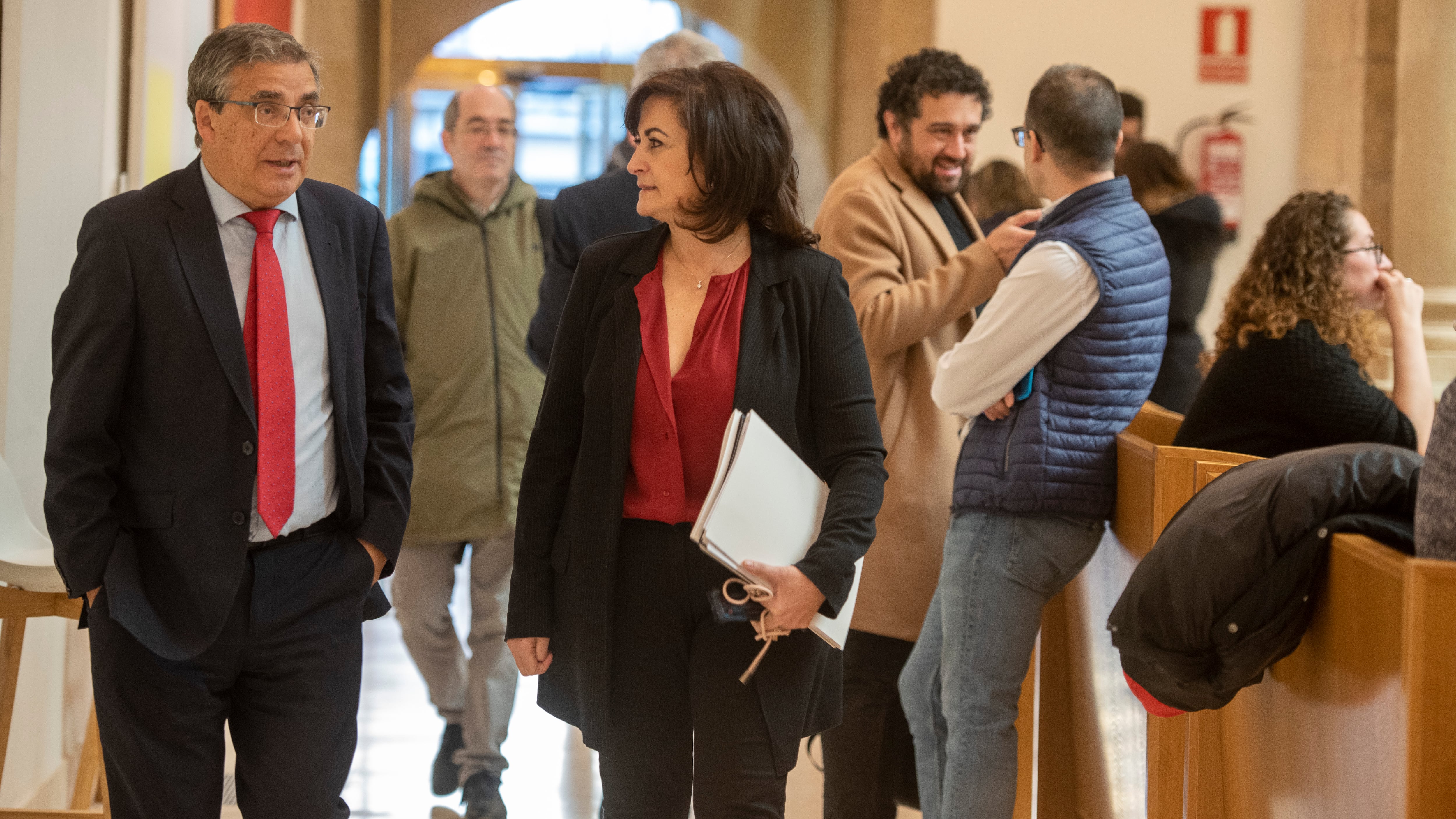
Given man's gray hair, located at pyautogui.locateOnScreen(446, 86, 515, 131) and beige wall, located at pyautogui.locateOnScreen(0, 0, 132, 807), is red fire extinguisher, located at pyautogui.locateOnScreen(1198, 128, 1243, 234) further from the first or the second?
beige wall, located at pyautogui.locateOnScreen(0, 0, 132, 807)

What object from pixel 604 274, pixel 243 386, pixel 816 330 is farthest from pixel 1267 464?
pixel 243 386

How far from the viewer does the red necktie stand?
2.03 metres

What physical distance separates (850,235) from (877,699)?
105 centimetres

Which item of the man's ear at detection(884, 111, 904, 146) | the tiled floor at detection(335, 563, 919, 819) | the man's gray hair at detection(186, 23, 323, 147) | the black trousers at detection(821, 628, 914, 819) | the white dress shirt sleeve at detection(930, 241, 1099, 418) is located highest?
the man's ear at detection(884, 111, 904, 146)

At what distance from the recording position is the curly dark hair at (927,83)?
296cm

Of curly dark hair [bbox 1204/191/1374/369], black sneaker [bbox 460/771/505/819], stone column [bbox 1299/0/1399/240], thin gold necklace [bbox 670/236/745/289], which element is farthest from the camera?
stone column [bbox 1299/0/1399/240]

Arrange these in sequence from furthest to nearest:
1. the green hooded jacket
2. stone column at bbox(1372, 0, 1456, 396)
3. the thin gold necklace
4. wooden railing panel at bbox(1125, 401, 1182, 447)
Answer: stone column at bbox(1372, 0, 1456, 396) < the green hooded jacket < wooden railing panel at bbox(1125, 401, 1182, 447) < the thin gold necklace

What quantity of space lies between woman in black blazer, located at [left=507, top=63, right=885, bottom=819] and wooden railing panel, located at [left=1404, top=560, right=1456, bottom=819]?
0.69 meters

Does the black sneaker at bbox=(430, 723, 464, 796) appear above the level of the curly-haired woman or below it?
below

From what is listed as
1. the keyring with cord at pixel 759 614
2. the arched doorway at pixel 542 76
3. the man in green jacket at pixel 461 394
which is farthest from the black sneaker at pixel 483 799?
the arched doorway at pixel 542 76

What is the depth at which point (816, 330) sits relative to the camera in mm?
1944

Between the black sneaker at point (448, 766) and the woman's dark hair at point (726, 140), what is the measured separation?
7.13 feet

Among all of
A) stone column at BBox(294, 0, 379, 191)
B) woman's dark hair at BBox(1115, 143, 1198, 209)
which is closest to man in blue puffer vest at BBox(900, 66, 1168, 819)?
woman's dark hair at BBox(1115, 143, 1198, 209)

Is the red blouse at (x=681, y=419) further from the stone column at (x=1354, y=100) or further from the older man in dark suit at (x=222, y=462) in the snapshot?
the stone column at (x=1354, y=100)
